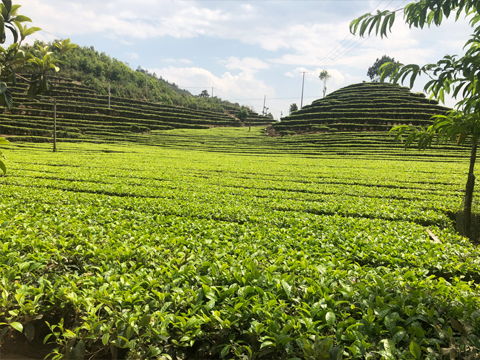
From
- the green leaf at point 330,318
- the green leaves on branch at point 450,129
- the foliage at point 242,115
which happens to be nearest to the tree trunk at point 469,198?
the green leaves on branch at point 450,129

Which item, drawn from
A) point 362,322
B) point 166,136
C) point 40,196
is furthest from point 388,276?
point 166,136

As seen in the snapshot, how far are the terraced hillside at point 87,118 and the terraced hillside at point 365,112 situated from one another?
2721 centimetres

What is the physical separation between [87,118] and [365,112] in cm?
6227

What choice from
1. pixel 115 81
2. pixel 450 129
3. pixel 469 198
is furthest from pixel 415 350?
pixel 115 81

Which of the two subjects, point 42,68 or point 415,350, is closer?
point 415,350

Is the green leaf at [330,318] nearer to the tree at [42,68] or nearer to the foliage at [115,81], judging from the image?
the tree at [42,68]

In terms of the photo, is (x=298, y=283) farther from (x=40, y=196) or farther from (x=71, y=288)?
(x=40, y=196)

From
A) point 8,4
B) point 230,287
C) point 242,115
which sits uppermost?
point 242,115

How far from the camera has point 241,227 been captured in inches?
272

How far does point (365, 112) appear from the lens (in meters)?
62.4

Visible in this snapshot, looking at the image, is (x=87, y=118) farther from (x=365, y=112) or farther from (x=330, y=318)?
(x=330, y=318)

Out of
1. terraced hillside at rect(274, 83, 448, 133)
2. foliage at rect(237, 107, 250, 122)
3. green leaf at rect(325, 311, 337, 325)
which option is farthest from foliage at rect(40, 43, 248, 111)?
green leaf at rect(325, 311, 337, 325)

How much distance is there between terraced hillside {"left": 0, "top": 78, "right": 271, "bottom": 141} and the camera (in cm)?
5034

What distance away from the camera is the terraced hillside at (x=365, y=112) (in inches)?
2267
